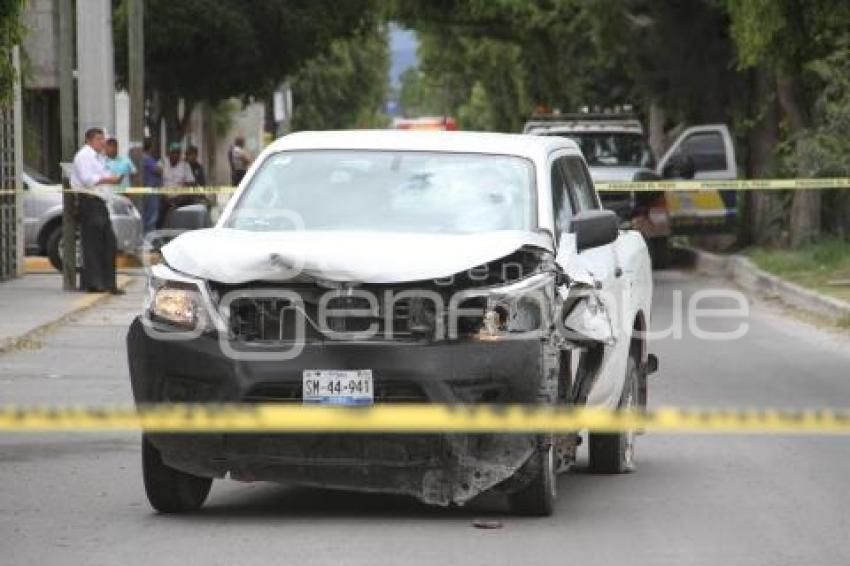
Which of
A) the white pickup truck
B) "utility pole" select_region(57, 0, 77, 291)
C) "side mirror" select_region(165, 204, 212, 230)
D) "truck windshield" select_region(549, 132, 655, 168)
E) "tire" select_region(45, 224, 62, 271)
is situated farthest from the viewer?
"tire" select_region(45, 224, 62, 271)

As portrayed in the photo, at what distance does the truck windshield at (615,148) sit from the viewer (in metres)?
26.6

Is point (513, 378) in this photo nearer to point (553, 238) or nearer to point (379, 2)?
point (553, 238)

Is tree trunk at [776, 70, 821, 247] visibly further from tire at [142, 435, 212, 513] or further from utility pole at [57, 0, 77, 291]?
tire at [142, 435, 212, 513]

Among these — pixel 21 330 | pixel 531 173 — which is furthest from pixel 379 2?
pixel 531 173

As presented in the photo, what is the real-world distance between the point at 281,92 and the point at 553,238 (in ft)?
138

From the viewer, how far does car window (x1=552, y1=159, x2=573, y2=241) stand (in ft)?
32.0

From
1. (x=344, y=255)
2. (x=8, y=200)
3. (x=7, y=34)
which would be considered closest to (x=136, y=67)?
(x=8, y=200)

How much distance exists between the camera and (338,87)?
76.0 meters

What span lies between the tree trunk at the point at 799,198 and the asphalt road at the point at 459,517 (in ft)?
49.4

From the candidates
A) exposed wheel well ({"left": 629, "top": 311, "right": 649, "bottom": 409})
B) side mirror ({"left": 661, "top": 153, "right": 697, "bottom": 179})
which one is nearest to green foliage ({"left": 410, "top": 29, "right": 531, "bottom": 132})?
side mirror ({"left": 661, "top": 153, "right": 697, "bottom": 179})

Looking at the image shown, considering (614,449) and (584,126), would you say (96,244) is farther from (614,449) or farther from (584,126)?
(614,449)

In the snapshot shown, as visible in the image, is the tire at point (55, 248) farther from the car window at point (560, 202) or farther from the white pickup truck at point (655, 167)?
the car window at point (560, 202)

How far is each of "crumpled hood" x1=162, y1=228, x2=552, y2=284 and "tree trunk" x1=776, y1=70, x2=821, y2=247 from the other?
19384 mm

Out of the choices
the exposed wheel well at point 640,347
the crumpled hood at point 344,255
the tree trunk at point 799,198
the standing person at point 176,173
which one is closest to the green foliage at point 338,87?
the standing person at point 176,173
